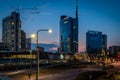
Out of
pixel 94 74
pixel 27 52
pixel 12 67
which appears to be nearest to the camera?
pixel 94 74

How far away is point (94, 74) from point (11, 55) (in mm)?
144280

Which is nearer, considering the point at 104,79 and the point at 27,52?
the point at 104,79

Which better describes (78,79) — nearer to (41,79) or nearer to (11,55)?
(41,79)

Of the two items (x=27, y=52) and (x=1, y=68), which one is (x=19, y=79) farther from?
(x=27, y=52)

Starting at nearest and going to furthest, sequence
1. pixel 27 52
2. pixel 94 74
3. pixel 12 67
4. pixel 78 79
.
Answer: pixel 78 79
pixel 94 74
pixel 12 67
pixel 27 52

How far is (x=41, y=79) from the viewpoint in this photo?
59.6 metres

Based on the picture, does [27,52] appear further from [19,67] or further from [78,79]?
[78,79]

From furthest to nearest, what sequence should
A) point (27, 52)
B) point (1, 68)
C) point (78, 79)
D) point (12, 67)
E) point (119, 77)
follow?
point (27, 52) → point (12, 67) → point (1, 68) → point (78, 79) → point (119, 77)

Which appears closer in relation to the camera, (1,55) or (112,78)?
(112,78)

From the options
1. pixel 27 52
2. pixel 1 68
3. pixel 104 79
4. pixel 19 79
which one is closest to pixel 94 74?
pixel 104 79

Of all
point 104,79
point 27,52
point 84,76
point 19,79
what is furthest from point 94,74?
point 27,52

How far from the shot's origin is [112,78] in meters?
48.8

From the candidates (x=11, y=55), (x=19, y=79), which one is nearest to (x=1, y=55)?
(x=11, y=55)

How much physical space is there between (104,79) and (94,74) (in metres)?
10.2
